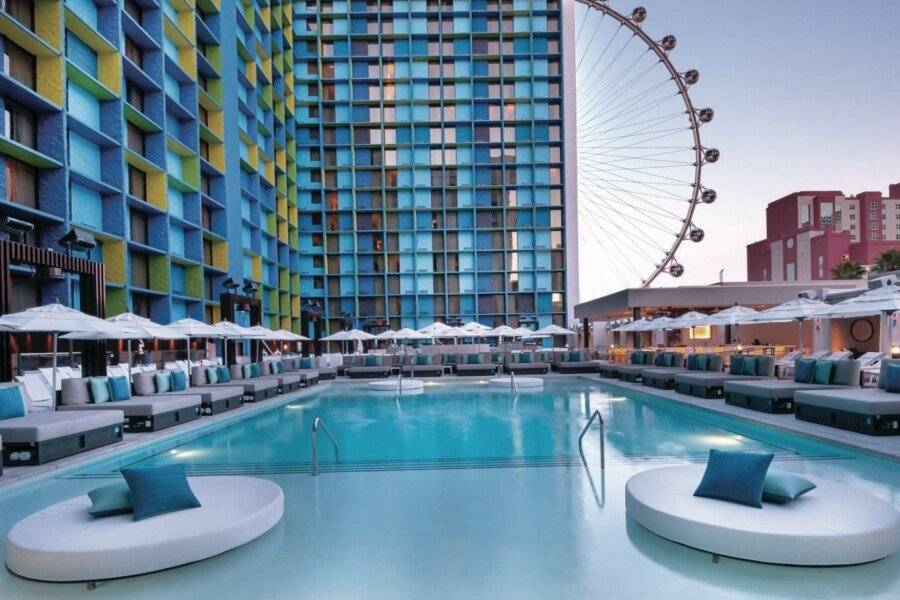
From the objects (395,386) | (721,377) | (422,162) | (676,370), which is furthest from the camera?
(422,162)

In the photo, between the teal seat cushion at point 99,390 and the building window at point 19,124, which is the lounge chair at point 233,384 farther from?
the building window at point 19,124

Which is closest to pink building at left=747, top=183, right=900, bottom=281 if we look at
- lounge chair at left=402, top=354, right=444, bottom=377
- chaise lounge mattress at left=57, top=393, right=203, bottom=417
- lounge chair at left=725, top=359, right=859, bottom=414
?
lounge chair at left=402, top=354, right=444, bottom=377

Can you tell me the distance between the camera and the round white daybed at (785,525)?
151 inches

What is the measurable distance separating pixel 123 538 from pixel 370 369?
18.6m

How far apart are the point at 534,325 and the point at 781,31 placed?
21.4 m

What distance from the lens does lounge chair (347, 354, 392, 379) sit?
2261cm

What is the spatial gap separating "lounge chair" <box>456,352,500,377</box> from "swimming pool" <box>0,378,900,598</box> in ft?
35.8

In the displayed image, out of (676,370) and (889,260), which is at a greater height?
(889,260)

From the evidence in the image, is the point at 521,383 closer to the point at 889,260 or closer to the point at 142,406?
the point at 142,406

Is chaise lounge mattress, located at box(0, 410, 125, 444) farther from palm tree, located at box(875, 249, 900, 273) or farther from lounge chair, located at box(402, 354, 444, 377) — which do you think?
palm tree, located at box(875, 249, 900, 273)

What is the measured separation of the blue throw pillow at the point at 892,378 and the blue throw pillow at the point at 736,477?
641 centimetres

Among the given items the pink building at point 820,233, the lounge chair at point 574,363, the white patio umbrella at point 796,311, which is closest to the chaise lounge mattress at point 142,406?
the white patio umbrella at point 796,311

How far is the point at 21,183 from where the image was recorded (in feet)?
43.3

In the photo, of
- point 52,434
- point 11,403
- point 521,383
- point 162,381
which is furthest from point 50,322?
point 521,383
